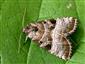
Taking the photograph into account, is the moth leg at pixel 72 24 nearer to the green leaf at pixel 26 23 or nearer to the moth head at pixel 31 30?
the green leaf at pixel 26 23

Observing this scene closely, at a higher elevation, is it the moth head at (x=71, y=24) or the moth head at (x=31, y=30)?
the moth head at (x=71, y=24)

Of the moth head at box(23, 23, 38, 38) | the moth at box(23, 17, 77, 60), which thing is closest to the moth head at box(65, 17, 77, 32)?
the moth at box(23, 17, 77, 60)

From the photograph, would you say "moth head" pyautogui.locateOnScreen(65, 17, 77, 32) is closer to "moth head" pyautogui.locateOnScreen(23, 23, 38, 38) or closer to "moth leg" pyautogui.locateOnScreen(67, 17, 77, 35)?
"moth leg" pyautogui.locateOnScreen(67, 17, 77, 35)

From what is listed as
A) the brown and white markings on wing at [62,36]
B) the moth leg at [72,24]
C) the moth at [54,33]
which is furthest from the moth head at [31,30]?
the moth leg at [72,24]

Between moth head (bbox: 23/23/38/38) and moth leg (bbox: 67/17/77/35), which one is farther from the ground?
moth leg (bbox: 67/17/77/35)

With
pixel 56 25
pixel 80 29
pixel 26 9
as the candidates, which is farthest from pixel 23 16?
pixel 80 29

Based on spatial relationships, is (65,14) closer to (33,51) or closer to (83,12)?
(83,12)
